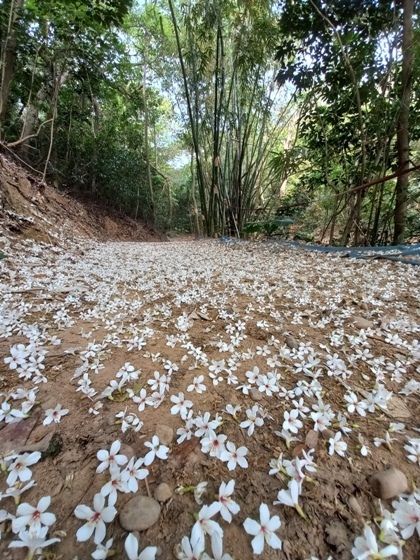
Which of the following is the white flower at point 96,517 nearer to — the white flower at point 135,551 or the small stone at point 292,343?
the white flower at point 135,551

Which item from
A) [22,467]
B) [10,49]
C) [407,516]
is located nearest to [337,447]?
[407,516]

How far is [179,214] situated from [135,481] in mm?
12543

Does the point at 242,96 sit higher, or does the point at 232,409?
the point at 242,96

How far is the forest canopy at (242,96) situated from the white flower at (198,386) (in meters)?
2.60

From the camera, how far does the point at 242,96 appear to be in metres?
4.81

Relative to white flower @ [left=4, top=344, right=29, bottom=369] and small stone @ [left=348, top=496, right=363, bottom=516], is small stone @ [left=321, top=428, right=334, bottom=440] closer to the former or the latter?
small stone @ [left=348, top=496, right=363, bottom=516]

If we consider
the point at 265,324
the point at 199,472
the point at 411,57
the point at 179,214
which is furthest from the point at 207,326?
the point at 179,214

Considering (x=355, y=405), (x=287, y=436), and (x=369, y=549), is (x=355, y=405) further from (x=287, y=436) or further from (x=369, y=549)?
(x=369, y=549)

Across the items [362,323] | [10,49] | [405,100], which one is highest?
[10,49]

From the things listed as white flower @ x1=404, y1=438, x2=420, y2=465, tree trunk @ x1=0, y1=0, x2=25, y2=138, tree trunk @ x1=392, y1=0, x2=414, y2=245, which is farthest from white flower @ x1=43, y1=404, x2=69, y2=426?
tree trunk @ x1=0, y1=0, x2=25, y2=138

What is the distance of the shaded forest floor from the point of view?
1.67 feet

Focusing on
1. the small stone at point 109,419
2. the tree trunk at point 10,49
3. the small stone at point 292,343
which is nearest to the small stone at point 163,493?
the small stone at point 109,419

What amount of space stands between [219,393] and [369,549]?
49 centimetres

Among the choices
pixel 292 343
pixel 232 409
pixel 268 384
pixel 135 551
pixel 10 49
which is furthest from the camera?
pixel 10 49
